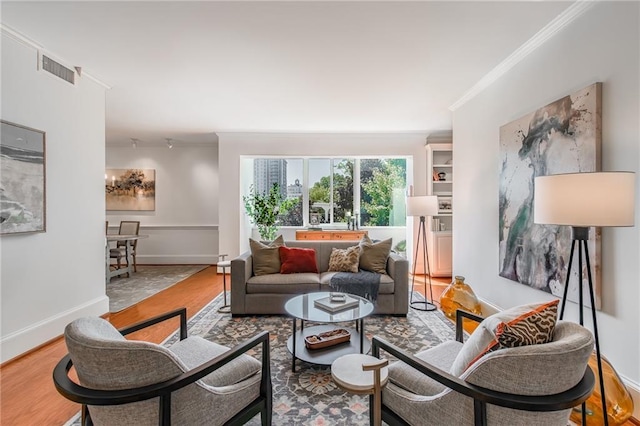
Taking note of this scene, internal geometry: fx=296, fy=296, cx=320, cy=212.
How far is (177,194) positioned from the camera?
21.3ft

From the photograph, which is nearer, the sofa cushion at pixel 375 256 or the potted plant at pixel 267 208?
the sofa cushion at pixel 375 256

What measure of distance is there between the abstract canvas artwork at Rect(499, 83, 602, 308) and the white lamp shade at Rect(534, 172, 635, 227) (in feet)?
1.91

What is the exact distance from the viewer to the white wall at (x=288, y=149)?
552 cm

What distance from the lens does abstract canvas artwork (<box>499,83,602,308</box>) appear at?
2.00 meters

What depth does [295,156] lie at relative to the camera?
5590mm

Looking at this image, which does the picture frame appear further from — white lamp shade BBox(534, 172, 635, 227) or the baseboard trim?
the baseboard trim

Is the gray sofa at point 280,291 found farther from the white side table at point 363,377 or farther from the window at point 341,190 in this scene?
the window at point 341,190

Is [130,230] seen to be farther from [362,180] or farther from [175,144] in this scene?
[362,180]

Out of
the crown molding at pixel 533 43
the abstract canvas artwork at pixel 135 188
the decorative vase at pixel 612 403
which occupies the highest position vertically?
the crown molding at pixel 533 43

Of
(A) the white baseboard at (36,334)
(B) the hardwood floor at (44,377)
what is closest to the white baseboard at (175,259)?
(B) the hardwood floor at (44,377)

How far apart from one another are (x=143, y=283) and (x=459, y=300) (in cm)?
471

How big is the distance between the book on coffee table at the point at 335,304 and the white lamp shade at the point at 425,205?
174 cm

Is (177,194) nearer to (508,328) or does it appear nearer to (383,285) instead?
(383,285)

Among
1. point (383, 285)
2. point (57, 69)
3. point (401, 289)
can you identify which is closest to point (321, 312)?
point (383, 285)
